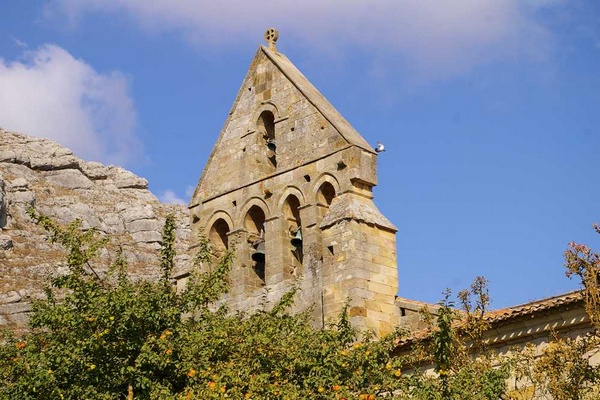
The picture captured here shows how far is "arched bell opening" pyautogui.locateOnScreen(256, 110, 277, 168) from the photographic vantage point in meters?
21.7

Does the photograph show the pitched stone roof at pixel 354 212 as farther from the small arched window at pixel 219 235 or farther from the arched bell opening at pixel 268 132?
the small arched window at pixel 219 235

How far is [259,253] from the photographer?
20.9 meters

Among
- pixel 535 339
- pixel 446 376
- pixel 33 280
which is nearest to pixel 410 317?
pixel 535 339

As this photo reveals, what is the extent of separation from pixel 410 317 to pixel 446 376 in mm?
5964

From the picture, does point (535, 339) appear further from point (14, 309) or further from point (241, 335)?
point (14, 309)

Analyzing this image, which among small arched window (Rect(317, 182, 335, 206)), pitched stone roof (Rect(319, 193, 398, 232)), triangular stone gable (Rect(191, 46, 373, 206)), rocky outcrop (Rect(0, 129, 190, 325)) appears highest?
rocky outcrop (Rect(0, 129, 190, 325))

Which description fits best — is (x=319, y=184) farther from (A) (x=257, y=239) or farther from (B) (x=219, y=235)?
(B) (x=219, y=235)

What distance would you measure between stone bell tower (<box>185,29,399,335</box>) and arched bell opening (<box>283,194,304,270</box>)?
0.08 ft

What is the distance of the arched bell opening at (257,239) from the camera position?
2091cm

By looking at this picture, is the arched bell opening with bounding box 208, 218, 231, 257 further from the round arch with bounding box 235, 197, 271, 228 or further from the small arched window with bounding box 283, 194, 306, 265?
the small arched window with bounding box 283, 194, 306, 265

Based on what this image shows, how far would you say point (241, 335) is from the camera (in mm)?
14703

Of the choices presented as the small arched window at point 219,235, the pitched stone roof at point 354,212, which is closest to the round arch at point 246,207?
the small arched window at point 219,235

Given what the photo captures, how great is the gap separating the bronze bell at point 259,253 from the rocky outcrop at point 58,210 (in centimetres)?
3288

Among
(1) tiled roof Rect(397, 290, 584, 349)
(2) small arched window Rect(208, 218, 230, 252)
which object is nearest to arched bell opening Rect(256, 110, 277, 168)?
(2) small arched window Rect(208, 218, 230, 252)
